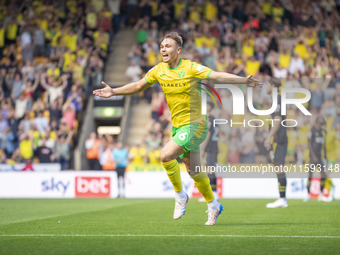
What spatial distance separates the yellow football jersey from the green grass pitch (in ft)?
4.86

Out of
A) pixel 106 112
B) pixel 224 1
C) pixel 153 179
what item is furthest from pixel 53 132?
pixel 224 1

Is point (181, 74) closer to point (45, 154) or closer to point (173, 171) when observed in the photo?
point (173, 171)

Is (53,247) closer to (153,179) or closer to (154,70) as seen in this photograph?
(154,70)

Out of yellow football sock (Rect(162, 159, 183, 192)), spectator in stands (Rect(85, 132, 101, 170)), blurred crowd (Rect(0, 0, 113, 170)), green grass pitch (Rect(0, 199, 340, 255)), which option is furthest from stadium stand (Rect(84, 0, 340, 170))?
yellow football sock (Rect(162, 159, 183, 192))

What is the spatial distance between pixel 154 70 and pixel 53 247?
323 centimetres

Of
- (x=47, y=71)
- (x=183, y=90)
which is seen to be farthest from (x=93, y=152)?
(x=183, y=90)

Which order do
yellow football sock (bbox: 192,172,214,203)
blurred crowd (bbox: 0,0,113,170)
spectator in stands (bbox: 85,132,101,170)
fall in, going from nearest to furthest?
1. yellow football sock (bbox: 192,172,214,203)
2. spectator in stands (bbox: 85,132,101,170)
3. blurred crowd (bbox: 0,0,113,170)

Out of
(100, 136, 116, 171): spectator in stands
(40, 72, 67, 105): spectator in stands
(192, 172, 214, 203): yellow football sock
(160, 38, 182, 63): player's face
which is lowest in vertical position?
(100, 136, 116, 171): spectator in stands

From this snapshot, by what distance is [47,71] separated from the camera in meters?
23.2

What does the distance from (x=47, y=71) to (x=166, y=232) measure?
15.7 metres

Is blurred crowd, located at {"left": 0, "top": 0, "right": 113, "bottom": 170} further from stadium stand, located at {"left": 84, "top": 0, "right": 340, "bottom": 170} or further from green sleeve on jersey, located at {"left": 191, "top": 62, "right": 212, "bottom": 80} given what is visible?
green sleeve on jersey, located at {"left": 191, "top": 62, "right": 212, "bottom": 80}

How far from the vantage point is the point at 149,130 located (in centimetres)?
2102

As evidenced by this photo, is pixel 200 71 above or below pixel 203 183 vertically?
above

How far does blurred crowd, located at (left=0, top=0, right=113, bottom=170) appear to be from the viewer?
21422 mm
